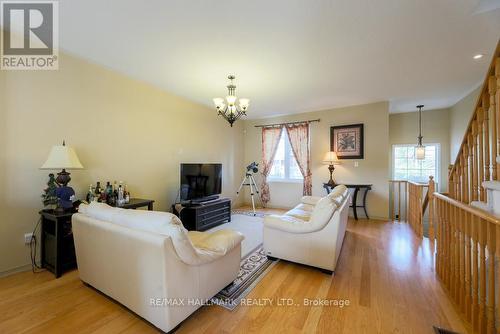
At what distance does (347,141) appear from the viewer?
5.04 meters

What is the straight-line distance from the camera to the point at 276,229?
2.64m

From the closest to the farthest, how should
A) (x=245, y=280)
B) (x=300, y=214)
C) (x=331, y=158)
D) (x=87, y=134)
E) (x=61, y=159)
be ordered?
(x=245, y=280) < (x=61, y=159) < (x=87, y=134) < (x=300, y=214) < (x=331, y=158)

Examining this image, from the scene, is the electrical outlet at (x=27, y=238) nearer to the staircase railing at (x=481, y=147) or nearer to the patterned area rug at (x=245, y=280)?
the patterned area rug at (x=245, y=280)

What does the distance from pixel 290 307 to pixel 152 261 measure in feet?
4.04

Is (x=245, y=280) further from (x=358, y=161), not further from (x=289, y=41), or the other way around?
(x=358, y=161)

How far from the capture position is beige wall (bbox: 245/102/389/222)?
15.4 feet

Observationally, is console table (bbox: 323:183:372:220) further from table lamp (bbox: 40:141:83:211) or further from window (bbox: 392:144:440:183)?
table lamp (bbox: 40:141:83:211)

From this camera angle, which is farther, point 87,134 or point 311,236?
point 87,134

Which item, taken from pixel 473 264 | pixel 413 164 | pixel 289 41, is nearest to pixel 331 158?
pixel 413 164

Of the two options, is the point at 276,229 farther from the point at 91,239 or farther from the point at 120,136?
the point at 120,136

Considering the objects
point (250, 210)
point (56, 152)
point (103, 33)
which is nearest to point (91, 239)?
point (56, 152)

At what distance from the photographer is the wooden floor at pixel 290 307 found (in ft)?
5.25

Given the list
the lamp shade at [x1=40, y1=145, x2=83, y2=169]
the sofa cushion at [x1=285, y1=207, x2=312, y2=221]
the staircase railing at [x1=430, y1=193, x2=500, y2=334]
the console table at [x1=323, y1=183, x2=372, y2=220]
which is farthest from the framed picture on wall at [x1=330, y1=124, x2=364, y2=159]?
the lamp shade at [x1=40, y1=145, x2=83, y2=169]

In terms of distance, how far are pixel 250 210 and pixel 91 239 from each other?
4047 millimetres
